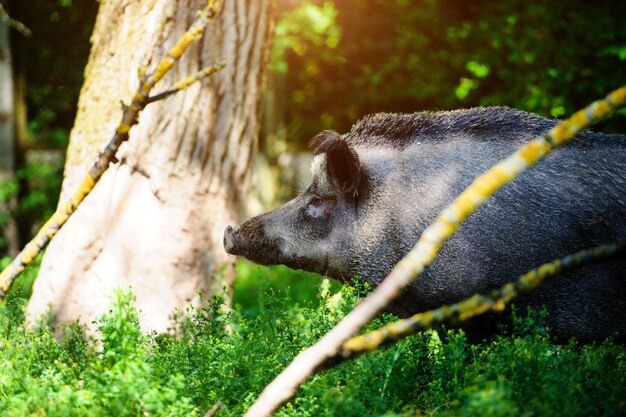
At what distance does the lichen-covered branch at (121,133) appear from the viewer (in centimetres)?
319

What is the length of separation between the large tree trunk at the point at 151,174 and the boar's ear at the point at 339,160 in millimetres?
909

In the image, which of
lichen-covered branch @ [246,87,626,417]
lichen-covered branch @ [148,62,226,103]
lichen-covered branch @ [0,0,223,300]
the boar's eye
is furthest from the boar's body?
lichen-covered branch @ [246,87,626,417]

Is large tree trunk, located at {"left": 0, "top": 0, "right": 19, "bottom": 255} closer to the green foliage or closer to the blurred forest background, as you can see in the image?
the blurred forest background

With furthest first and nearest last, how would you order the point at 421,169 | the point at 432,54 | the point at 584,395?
the point at 432,54 → the point at 421,169 → the point at 584,395

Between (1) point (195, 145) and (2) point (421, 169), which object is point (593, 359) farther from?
(1) point (195, 145)

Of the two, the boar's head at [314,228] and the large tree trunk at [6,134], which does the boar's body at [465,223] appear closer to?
the boar's head at [314,228]

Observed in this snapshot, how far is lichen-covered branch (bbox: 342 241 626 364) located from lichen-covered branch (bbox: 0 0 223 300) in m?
1.38

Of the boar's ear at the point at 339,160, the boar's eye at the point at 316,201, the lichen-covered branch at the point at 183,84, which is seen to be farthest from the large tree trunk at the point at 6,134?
the lichen-covered branch at the point at 183,84

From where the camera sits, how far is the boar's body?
359 cm

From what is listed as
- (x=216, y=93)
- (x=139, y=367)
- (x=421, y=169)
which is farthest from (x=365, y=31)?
(x=139, y=367)

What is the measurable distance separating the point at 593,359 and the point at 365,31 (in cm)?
845

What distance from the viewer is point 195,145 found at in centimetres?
465

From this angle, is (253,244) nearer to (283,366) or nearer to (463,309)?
(283,366)

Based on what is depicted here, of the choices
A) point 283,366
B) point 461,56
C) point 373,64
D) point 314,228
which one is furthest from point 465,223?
point 373,64
